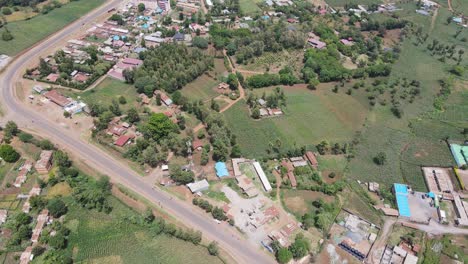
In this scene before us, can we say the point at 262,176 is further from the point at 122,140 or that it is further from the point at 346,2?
the point at 346,2

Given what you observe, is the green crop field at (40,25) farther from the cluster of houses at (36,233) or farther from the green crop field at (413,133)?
the green crop field at (413,133)

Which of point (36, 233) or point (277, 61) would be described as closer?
point (36, 233)

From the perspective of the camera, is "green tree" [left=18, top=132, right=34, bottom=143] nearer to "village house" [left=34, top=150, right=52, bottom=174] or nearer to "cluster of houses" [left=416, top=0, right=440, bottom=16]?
"village house" [left=34, top=150, right=52, bottom=174]

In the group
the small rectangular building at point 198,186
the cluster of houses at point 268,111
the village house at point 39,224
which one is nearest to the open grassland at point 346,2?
the cluster of houses at point 268,111

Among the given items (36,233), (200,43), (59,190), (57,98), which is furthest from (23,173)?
(200,43)

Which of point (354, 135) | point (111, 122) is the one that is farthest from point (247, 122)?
point (111, 122)

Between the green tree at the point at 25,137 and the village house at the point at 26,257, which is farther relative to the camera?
the green tree at the point at 25,137

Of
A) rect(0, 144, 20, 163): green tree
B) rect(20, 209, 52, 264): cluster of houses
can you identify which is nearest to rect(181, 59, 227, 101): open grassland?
rect(0, 144, 20, 163): green tree

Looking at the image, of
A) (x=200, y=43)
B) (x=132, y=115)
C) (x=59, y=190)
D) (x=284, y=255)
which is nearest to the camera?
(x=284, y=255)
